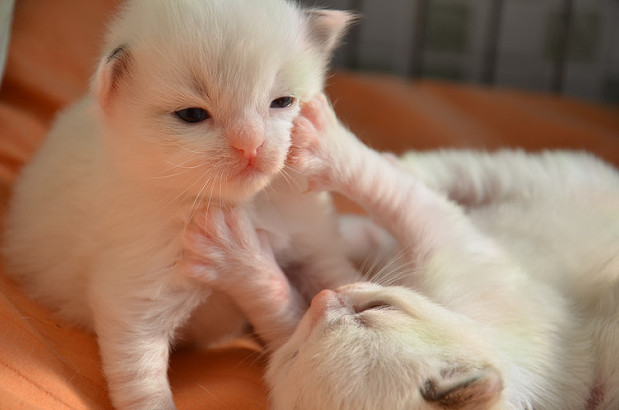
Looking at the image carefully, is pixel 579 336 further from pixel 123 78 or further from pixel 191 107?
pixel 123 78

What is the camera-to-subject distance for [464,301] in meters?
1.33

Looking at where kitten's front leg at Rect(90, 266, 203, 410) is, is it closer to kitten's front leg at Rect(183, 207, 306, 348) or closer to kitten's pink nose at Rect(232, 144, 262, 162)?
kitten's front leg at Rect(183, 207, 306, 348)

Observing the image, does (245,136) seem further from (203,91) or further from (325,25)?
(325,25)

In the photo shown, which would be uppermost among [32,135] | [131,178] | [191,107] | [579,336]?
[191,107]

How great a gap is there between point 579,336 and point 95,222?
963 millimetres

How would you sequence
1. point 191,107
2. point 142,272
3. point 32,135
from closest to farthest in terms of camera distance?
point 191,107 → point 142,272 → point 32,135

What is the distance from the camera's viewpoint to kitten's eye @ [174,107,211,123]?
1.13 meters

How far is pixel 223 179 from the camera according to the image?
1160 millimetres

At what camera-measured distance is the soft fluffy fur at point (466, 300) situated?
1.07 meters

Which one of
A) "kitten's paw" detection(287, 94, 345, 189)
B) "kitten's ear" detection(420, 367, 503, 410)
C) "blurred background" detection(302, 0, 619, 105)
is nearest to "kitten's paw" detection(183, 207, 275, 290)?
"kitten's paw" detection(287, 94, 345, 189)

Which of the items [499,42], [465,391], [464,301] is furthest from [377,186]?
[499,42]

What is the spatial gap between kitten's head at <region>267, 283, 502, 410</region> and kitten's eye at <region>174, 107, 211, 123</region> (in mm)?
355

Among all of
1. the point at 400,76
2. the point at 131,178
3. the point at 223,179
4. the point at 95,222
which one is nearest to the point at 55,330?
the point at 95,222

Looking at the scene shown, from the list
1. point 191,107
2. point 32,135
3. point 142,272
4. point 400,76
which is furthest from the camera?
point 400,76
